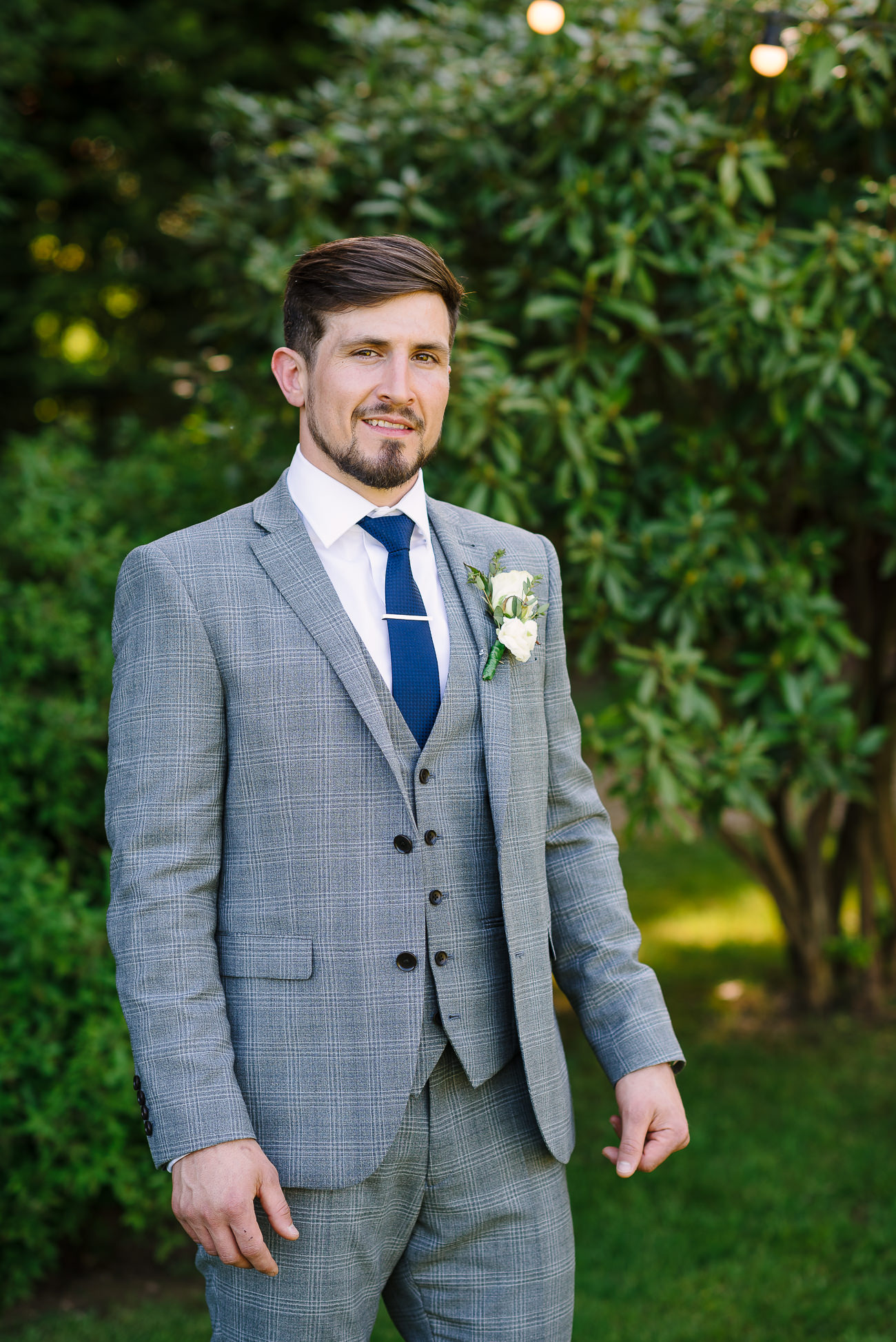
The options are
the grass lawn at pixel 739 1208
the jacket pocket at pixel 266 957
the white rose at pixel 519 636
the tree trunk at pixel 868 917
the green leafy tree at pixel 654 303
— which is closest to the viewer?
the jacket pocket at pixel 266 957

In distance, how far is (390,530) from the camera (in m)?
1.76

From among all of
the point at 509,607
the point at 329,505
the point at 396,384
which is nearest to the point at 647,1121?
the point at 509,607

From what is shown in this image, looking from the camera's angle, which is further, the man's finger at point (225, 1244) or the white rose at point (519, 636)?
the white rose at point (519, 636)

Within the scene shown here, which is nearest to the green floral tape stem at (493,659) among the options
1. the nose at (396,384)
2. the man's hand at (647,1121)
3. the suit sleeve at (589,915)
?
the suit sleeve at (589,915)

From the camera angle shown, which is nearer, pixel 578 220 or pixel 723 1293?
pixel 723 1293

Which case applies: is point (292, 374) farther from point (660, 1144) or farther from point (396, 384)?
point (660, 1144)

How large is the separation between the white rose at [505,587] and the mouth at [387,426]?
10.4 inches

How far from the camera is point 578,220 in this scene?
10.7ft

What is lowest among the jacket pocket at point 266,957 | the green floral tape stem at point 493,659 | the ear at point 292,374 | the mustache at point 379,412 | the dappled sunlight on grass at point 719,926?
the dappled sunlight on grass at point 719,926

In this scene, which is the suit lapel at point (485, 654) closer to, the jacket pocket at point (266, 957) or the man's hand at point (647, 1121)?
the jacket pocket at point (266, 957)

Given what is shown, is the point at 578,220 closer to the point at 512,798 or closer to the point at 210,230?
the point at 210,230

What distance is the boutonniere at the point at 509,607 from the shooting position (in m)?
1.74

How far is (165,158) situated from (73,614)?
4940 millimetres

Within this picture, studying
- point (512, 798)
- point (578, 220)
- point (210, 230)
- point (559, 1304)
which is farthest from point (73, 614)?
point (559, 1304)
